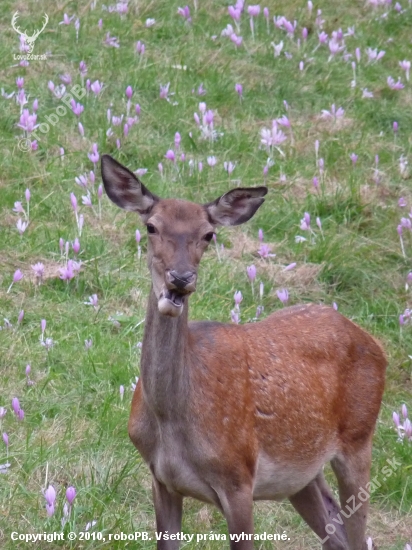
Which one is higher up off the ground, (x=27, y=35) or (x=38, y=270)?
(x=27, y=35)

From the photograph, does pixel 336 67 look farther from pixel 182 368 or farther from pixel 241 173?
pixel 182 368

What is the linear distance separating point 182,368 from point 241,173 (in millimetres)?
4808

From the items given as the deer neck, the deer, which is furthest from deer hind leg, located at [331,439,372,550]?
the deer neck

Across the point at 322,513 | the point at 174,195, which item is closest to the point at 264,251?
the point at 174,195

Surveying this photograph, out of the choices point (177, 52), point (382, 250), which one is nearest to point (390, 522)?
point (382, 250)

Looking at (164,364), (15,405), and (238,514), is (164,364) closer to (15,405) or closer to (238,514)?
(238,514)

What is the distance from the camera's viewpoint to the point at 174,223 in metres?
6.02

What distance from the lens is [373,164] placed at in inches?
443

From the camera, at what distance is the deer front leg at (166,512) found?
6246 millimetres

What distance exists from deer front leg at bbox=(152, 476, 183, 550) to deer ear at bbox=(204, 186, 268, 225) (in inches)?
56.2

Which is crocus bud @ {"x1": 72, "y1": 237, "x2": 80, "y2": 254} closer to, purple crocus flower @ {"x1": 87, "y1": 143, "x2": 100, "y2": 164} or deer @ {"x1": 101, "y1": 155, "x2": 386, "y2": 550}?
purple crocus flower @ {"x1": 87, "y1": 143, "x2": 100, "y2": 164}

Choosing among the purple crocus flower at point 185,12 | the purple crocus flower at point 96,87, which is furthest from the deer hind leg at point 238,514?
the purple crocus flower at point 185,12

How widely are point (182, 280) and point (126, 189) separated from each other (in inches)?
37.7

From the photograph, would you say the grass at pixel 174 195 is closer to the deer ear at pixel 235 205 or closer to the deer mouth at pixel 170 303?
the deer mouth at pixel 170 303
